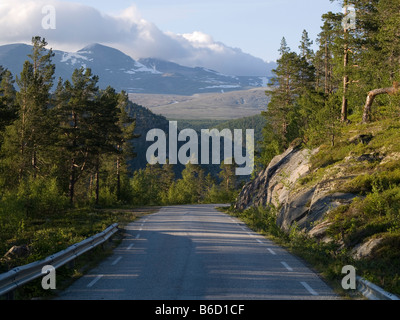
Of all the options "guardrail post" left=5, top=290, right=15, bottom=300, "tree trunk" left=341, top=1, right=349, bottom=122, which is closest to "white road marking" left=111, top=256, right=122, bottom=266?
"guardrail post" left=5, top=290, right=15, bottom=300

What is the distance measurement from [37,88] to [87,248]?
107 ft

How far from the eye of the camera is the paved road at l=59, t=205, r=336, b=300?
8.47m

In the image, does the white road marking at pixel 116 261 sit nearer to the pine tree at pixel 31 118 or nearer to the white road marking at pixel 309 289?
the white road marking at pixel 309 289

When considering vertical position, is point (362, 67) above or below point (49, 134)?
above

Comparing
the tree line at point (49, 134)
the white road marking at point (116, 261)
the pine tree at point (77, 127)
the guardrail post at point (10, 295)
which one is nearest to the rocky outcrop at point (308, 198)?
the white road marking at point (116, 261)

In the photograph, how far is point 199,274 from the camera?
10.5m

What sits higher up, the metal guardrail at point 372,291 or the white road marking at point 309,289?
the metal guardrail at point 372,291

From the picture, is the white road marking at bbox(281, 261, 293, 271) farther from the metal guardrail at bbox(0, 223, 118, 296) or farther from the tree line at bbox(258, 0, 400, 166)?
the tree line at bbox(258, 0, 400, 166)

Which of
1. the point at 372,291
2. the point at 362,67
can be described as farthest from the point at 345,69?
the point at 372,291

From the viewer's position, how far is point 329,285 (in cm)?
965

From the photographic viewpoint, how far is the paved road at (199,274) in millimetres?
8469

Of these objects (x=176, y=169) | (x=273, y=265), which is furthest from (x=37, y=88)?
(x=176, y=169)

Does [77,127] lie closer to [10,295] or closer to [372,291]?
[10,295]
